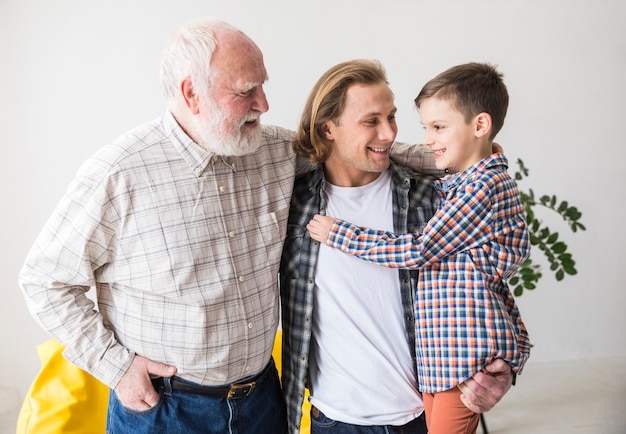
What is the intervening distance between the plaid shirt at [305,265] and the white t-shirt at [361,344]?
1.0 inches

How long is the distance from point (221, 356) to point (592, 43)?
10.9 ft

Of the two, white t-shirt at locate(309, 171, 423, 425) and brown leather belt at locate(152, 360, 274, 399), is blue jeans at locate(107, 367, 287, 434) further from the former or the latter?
white t-shirt at locate(309, 171, 423, 425)

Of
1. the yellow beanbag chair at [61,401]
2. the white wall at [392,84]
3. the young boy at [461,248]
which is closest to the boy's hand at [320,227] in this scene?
the young boy at [461,248]

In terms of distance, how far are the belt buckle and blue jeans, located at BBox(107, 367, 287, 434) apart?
0.04ft

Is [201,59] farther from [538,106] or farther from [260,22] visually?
[538,106]

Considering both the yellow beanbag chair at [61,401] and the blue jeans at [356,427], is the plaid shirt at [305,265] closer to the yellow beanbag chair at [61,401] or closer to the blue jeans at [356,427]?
the blue jeans at [356,427]

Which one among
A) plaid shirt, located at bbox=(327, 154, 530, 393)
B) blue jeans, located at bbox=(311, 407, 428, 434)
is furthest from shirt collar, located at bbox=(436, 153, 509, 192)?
blue jeans, located at bbox=(311, 407, 428, 434)

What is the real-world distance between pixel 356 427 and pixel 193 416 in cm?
44

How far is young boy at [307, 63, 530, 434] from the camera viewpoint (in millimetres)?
1541

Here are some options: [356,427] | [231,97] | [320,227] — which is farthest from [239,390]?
[231,97]

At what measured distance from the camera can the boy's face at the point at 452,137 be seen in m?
1.63

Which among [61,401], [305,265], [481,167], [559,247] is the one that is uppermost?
[481,167]

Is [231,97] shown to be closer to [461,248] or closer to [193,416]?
[461,248]

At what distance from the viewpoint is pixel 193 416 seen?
63.3 inches
